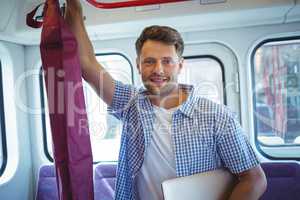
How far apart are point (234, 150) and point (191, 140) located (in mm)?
191

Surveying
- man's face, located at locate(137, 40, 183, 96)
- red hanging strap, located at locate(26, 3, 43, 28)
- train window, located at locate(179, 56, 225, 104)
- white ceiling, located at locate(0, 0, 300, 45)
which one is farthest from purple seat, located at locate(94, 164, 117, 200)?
red hanging strap, located at locate(26, 3, 43, 28)

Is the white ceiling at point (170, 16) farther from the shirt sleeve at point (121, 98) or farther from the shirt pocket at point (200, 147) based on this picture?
the shirt pocket at point (200, 147)

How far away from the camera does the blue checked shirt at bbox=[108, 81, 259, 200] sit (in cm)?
124

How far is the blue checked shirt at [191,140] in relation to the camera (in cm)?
124

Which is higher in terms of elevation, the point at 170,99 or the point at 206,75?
the point at 206,75

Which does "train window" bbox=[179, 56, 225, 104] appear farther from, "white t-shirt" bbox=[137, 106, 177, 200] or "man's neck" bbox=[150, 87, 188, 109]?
"white t-shirt" bbox=[137, 106, 177, 200]

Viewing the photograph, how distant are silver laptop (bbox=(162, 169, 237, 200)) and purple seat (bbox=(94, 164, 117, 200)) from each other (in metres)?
1.41

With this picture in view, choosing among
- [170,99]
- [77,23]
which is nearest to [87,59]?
[77,23]

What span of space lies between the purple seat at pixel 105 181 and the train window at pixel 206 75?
1.07 meters

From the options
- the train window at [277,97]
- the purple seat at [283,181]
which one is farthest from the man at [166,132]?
the train window at [277,97]

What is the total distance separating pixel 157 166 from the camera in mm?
1306

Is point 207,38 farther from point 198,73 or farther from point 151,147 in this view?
point 151,147

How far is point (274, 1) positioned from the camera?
1.90 m

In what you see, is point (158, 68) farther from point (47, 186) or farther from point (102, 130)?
point (47, 186)
